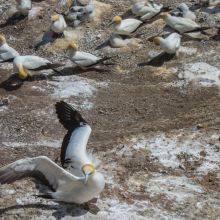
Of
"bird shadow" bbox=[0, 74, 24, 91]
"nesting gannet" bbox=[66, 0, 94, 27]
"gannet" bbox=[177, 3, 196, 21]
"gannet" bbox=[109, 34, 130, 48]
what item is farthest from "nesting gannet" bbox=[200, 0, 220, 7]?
"bird shadow" bbox=[0, 74, 24, 91]

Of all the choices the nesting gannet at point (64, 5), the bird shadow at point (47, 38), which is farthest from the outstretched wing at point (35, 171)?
the nesting gannet at point (64, 5)

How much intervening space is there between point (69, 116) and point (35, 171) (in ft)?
4.94

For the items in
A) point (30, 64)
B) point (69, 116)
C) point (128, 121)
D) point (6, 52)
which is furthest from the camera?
point (6, 52)

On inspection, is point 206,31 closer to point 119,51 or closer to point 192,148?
point 119,51

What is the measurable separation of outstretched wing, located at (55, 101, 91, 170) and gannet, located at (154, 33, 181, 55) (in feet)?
17.6

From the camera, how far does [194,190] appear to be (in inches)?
450

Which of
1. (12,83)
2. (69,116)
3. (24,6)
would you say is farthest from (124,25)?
(69,116)

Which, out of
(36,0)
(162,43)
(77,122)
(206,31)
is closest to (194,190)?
(77,122)

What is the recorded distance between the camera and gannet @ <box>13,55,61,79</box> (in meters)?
15.8

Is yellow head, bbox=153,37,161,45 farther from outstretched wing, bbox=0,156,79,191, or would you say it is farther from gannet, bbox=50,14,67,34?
outstretched wing, bbox=0,156,79,191

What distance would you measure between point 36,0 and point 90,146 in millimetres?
7484

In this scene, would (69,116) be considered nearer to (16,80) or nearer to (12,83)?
(12,83)

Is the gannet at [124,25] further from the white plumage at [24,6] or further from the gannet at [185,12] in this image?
the white plumage at [24,6]

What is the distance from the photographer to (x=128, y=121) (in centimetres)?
1412
